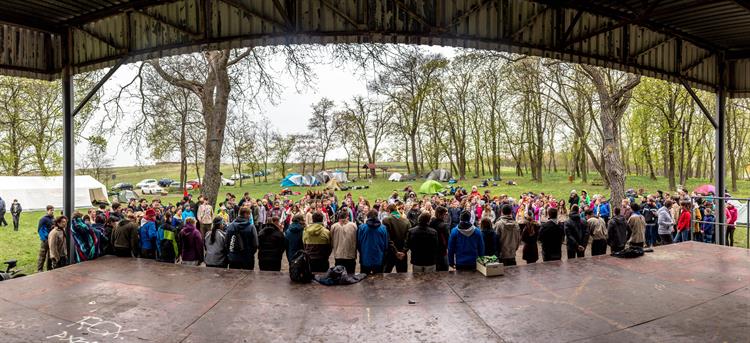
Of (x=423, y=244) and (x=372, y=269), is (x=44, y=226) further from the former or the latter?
(x=423, y=244)

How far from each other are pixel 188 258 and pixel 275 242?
212cm

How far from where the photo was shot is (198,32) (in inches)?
295

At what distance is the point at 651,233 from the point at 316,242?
9.92 metres

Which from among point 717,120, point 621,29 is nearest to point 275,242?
point 621,29

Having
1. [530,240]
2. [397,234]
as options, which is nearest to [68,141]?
[397,234]

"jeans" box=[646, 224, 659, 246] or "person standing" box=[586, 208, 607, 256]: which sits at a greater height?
"person standing" box=[586, 208, 607, 256]

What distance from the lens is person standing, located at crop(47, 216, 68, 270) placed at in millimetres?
8383

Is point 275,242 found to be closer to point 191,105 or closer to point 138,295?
point 138,295

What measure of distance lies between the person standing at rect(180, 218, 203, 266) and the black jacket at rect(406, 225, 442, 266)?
171 inches

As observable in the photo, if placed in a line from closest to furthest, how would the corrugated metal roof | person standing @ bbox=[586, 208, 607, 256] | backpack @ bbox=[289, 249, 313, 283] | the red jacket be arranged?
backpack @ bbox=[289, 249, 313, 283] < the corrugated metal roof < person standing @ bbox=[586, 208, 607, 256] < the red jacket

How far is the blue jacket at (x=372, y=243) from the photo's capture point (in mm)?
7391

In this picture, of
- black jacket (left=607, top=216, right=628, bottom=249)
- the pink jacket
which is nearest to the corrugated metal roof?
black jacket (left=607, top=216, right=628, bottom=249)

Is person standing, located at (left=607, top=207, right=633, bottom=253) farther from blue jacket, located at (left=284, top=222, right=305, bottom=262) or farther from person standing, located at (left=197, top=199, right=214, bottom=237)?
person standing, located at (left=197, top=199, right=214, bottom=237)

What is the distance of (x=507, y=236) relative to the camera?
7.96 meters
